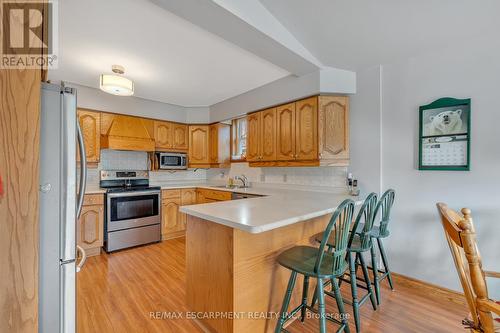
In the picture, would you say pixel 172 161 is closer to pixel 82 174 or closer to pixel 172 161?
pixel 172 161

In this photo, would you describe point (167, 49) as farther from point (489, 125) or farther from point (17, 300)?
point (489, 125)

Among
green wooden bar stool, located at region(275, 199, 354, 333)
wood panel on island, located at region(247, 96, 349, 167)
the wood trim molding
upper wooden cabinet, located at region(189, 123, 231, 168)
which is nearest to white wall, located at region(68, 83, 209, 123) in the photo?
upper wooden cabinet, located at region(189, 123, 231, 168)

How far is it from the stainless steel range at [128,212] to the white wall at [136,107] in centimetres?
105

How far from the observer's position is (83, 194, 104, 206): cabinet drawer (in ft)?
9.93

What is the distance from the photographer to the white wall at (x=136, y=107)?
3305 millimetres

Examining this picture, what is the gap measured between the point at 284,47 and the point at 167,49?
1.18 metres

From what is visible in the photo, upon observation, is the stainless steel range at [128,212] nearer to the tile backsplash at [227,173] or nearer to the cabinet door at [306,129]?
the tile backsplash at [227,173]

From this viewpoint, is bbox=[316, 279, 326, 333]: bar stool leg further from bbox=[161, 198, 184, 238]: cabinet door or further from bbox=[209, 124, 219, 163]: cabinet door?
bbox=[209, 124, 219, 163]: cabinet door

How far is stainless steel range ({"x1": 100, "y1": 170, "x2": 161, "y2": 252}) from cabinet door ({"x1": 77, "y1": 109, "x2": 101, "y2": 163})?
0.34m

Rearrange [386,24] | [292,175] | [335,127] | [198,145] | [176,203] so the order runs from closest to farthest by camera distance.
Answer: [386,24], [335,127], [292,175], [176,203], [198,145]

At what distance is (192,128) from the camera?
445cm

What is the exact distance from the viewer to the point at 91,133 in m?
3.36

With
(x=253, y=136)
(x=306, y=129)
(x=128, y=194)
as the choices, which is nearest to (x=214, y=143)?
(x=253, y=136)

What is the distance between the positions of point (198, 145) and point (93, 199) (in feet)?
6.52
